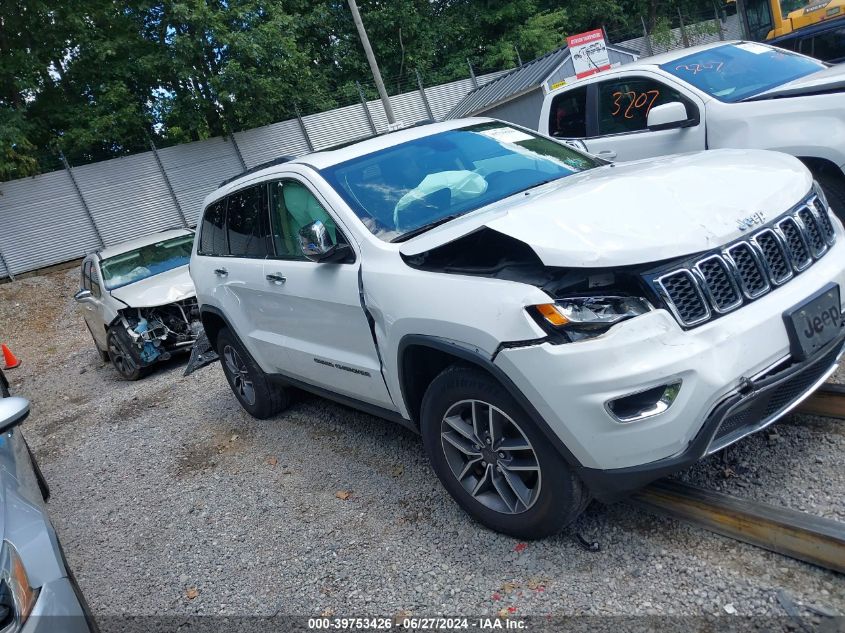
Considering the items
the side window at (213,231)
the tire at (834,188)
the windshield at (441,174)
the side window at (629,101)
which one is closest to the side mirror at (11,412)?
the windshield at (441,174)

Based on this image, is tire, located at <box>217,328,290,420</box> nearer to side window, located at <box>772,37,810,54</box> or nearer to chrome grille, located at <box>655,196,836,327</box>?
chrome grille, located at <box>655,196,836,327</box>

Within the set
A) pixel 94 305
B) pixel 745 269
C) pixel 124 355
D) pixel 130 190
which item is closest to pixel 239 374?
pixel 124 355

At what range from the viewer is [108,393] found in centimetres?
863

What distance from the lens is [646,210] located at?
2758 mm

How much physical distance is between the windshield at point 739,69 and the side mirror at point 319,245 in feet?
12.5

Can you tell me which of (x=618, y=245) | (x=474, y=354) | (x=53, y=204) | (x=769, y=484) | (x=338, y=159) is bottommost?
(x=769, y=484)

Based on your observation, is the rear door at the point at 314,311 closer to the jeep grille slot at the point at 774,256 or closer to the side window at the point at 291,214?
the side window at the point at 291,214

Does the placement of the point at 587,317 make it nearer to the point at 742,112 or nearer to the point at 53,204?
the point at 742,112

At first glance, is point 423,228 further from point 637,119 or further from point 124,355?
point 124,355

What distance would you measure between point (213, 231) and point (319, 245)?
7.48 ft

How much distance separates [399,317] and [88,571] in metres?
2.60

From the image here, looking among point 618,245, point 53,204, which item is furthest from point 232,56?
point 618,245

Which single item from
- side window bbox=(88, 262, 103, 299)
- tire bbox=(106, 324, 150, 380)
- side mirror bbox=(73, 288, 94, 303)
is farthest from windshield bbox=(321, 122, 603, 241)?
side mirror bbox=(73, 288, 94, 303)

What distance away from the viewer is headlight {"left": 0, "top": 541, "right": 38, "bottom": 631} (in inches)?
87.7
